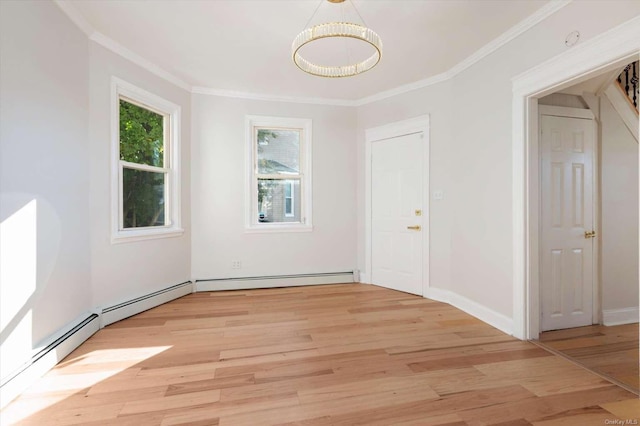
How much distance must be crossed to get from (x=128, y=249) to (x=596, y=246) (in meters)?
4.71

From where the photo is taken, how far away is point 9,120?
1960 millimetres

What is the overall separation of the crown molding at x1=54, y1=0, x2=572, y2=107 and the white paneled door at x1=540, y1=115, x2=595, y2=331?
824 mm

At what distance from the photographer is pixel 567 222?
3004 millimetres

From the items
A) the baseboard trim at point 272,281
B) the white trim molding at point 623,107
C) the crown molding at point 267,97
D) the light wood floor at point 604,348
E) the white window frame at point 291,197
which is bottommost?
the light wood floor at point 604,348

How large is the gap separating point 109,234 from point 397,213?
131 inches

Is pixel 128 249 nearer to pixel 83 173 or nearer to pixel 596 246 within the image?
pixel 83 173

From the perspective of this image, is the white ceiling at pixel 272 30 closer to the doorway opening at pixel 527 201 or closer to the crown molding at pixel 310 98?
the crown molding at pixel 310 98

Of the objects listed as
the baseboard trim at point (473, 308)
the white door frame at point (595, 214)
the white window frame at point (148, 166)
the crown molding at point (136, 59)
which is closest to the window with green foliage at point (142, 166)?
the white window frame at point (148, 166)

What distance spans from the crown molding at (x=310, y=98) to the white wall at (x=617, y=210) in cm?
128

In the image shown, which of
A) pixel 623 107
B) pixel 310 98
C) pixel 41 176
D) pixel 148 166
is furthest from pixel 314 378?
pixel 623 107

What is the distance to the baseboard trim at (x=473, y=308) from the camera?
114 inches

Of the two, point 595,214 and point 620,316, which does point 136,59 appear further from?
point 620,316

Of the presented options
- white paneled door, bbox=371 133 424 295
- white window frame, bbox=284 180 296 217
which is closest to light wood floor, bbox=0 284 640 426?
white paneled door, bbox=371 133 424 295

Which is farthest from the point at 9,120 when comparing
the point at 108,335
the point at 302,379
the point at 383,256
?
the point at 383,256
